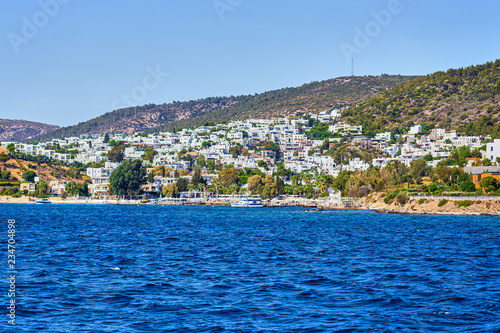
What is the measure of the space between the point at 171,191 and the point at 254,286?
151 meters

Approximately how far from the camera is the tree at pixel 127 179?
172m

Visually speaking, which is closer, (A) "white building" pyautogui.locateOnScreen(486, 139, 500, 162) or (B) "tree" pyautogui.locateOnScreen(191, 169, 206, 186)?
(A) "white building" pyautogui.locateOnScreen(486, 139, 500, 162)

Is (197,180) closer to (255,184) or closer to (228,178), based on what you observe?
(228,178)

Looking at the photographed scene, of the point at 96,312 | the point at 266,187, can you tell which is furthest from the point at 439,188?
the point at 96,312

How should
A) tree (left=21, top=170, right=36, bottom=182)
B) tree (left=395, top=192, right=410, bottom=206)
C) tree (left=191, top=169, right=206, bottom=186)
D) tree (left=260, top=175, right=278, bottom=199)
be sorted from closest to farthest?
tree (left=395, top=192, right=410, bottom=206) → tree (left=260, top=175, right=278, bottom=199) → tree (left=191, top=169, right=206, bottom=186) → tree (left=21, top=170, right=36, bottom=182)

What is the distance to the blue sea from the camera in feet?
75.6

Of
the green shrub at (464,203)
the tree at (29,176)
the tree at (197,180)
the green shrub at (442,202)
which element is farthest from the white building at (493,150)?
the tree at (29,176)

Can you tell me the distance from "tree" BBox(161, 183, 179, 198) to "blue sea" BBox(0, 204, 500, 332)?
411ft

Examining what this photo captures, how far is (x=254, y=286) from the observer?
98.1 ft

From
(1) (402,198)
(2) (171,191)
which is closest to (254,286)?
(1) (402,198)

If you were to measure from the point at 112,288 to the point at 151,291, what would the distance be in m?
1.91

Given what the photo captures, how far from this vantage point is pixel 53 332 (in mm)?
21516

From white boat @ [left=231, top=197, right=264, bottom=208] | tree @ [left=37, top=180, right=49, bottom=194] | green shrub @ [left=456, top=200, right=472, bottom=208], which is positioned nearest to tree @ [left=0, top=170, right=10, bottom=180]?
tree @ [left=37, top=180, right=49, bottom=194]

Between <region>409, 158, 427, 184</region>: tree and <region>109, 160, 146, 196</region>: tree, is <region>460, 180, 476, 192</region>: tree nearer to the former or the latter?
<region>409, 158, 427, 184</region>: tree
